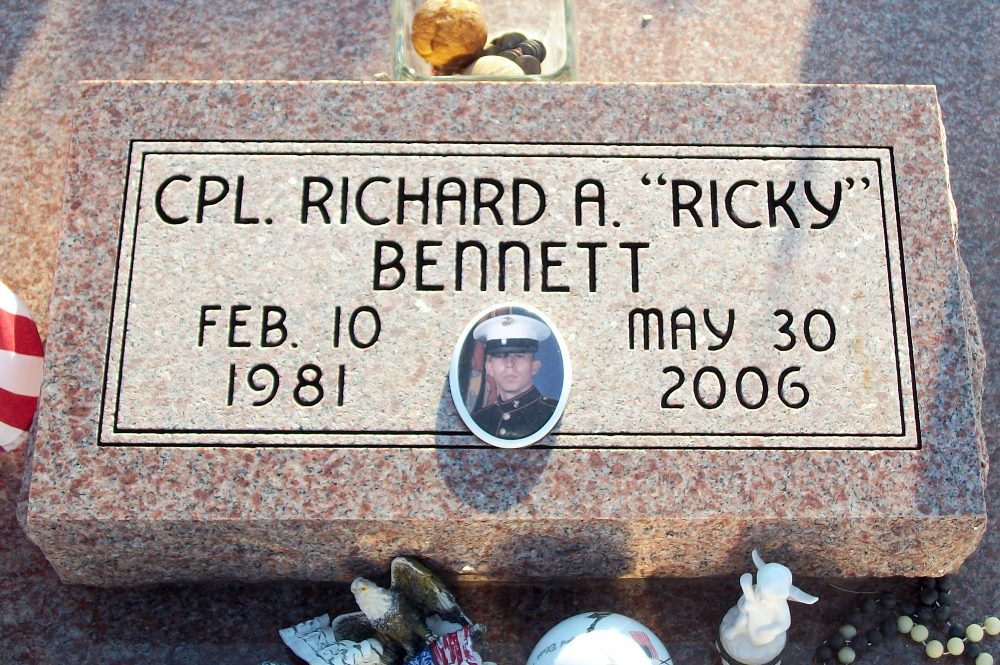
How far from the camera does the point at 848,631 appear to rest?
2.54 meters

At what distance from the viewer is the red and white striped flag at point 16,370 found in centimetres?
239

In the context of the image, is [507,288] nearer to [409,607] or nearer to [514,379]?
[514,379]

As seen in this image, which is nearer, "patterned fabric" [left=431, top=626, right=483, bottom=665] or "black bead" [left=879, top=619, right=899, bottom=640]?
"patterned fabric" [left=431, top=626, right=483, bottom=665]

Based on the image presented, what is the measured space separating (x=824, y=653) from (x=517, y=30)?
2.03 meters

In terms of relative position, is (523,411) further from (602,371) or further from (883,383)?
(883,383)

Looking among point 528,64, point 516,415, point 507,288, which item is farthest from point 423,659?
point 528,64

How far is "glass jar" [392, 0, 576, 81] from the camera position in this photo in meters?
2.62

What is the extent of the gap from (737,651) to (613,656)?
467 millimetres

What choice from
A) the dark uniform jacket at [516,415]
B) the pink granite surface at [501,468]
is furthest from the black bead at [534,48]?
the dark uniform jacket at [516,415]

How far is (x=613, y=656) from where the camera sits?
80.0 inches

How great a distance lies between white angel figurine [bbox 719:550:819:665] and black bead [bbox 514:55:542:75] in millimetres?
1484

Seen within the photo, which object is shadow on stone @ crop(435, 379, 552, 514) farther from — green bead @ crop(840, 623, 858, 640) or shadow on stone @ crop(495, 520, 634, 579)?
green bead @ crop(840, 623, 858, 640)

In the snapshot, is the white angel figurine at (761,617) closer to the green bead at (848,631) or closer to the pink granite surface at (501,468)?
the pink granite surface at (501,468)

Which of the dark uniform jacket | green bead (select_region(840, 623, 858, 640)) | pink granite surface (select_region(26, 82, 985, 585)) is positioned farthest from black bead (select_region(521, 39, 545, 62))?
green bead (select_region(840, 623, 858, 640))
